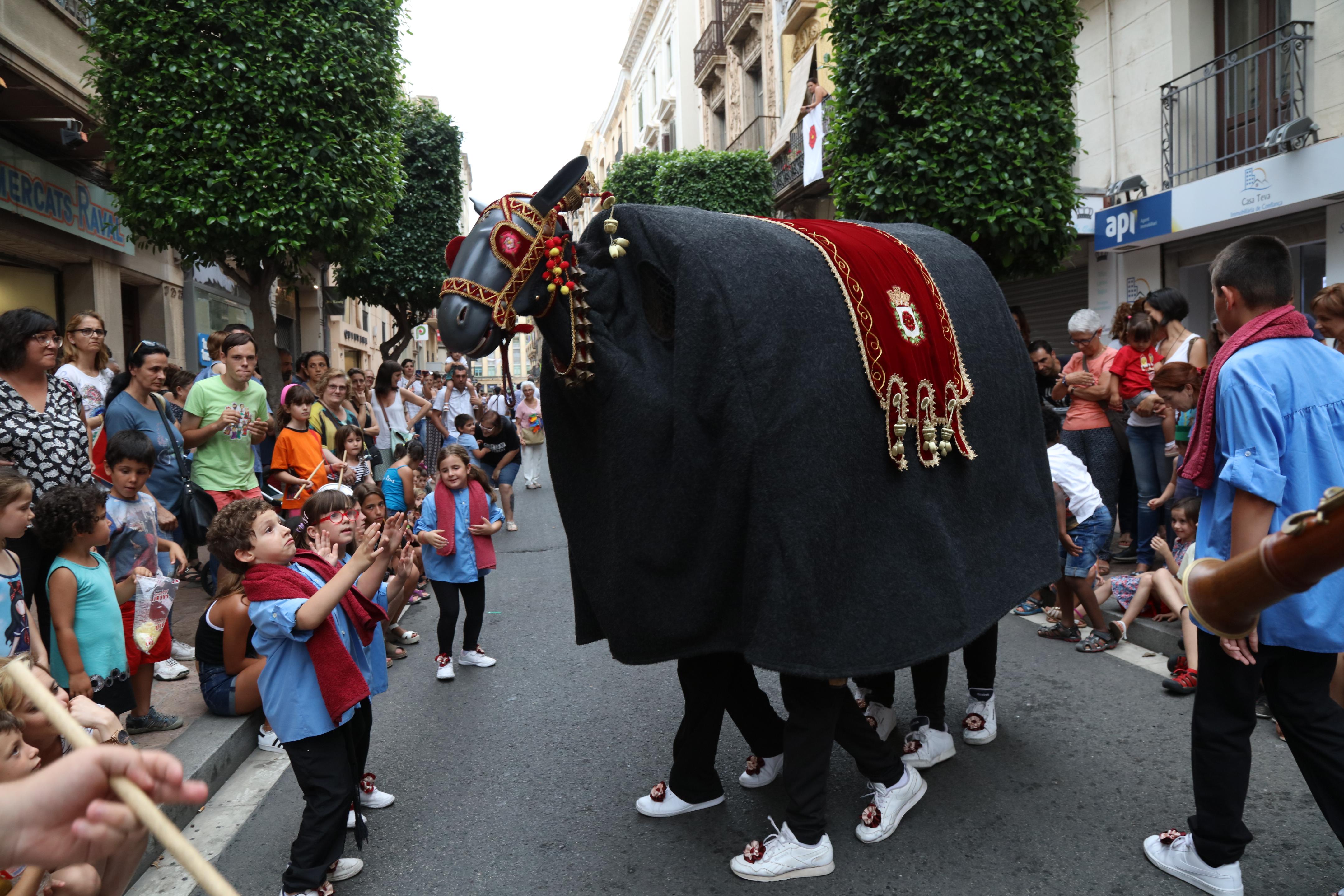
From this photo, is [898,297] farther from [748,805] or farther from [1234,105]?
[1234,105]

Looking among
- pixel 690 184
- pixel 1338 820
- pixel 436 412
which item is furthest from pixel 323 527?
pixel 690 184

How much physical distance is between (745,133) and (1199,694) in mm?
24905

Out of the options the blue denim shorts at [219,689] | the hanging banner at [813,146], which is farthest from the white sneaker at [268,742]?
the hanging banner at [813,146]

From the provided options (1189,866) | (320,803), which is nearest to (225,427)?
(320,803)

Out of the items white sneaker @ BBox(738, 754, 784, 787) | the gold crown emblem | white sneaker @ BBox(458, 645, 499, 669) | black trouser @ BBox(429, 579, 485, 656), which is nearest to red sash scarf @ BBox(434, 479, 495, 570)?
black trouser @ BBox(429, 579, 485, 656)

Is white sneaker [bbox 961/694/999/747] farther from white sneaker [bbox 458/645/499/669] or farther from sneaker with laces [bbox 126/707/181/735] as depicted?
sneaker with laces [bbox 126/707/181/735]

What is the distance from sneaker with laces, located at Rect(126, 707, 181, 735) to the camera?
14.4 ft

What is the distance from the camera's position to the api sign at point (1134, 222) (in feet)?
34.5

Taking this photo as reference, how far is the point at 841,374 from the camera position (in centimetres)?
282

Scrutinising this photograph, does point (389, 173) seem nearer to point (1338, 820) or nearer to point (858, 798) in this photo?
point (858, 798)

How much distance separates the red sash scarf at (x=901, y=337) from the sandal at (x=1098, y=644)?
2710mm

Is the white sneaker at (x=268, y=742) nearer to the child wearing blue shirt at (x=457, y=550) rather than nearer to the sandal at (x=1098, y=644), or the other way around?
the child wearing blue shirt at (x=457, y=550)

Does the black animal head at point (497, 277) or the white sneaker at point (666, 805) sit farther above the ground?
the black animal head at point (497, 277)

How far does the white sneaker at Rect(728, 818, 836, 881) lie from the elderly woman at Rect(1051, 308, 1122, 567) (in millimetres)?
4548
